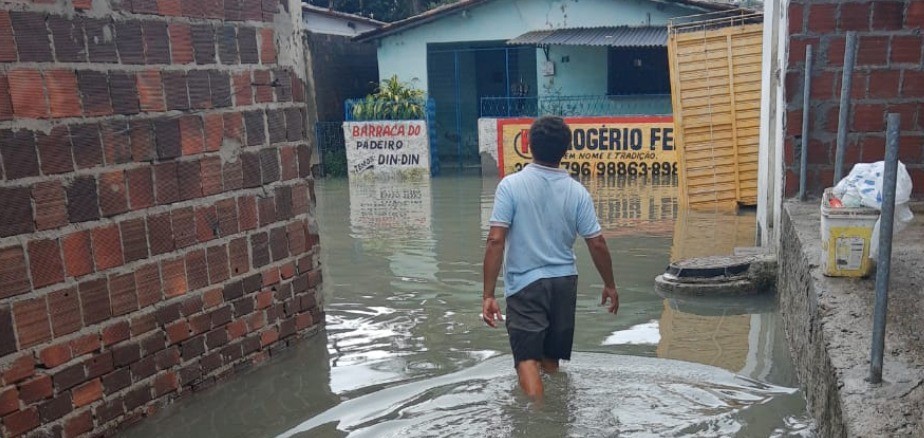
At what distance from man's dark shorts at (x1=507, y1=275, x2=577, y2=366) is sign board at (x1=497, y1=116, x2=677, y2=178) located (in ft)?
33.7

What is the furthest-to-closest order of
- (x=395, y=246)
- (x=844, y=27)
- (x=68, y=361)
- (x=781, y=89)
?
1. (x=395, y=246)
2. (x=781, y=89)
3. (x=844, y=27)
4. (x=68, y=361)

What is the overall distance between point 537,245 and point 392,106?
13296 millimetres

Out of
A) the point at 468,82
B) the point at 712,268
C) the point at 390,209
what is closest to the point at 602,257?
the point at 712,268

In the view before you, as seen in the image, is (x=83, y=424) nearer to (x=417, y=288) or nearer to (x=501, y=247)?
(x=501, y=247)

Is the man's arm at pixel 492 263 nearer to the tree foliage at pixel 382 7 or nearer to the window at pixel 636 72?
the window at pixel 636 72

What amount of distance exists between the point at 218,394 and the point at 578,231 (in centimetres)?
223

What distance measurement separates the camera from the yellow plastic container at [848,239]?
3572mm

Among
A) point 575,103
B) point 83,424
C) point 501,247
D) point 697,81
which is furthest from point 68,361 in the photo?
point 575,103

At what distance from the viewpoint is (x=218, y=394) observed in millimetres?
4383

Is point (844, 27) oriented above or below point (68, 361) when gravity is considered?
above

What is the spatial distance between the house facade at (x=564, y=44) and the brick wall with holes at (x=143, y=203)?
11.9m

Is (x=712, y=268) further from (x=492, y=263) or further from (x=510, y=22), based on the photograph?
(x=510, y=22)

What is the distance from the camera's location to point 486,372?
15.4 ft

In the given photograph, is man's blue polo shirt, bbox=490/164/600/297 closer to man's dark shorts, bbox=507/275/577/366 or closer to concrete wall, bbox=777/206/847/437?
man's dark shorts, bbox=507/275/577/366
